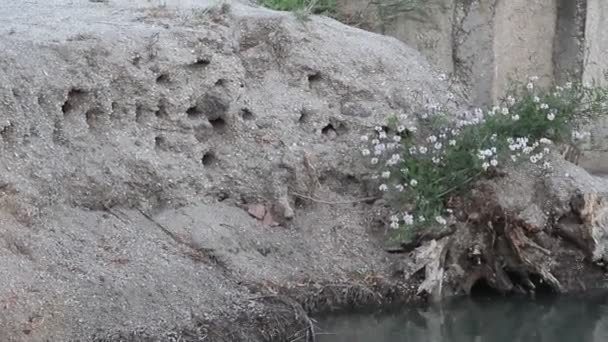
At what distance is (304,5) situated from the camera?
9.45 meters

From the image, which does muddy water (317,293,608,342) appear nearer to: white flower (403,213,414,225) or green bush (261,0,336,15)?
white flower (403,213,414,225)

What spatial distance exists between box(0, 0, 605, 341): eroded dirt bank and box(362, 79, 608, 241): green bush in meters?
0.17

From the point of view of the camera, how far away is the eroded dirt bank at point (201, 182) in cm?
663

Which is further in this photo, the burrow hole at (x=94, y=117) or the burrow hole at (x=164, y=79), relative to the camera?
the burrow hole at (x=164, y=79)

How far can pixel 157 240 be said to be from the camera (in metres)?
7.25

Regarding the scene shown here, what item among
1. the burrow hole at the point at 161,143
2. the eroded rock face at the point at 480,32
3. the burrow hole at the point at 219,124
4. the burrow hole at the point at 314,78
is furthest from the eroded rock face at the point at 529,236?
the burrow hole at the point at 161,143

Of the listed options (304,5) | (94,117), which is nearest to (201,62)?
(94,117)

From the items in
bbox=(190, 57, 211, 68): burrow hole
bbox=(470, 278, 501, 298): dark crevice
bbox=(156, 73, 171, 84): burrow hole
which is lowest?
bbox=(470, 278, 501, 298): dark crevice

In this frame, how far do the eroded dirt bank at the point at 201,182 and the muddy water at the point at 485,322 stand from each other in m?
0.17

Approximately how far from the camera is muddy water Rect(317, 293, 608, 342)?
23.5 feet

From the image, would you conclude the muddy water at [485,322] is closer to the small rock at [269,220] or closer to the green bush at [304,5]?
the small rock at [269,220]

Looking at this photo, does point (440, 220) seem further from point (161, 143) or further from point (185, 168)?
point (161, 143)

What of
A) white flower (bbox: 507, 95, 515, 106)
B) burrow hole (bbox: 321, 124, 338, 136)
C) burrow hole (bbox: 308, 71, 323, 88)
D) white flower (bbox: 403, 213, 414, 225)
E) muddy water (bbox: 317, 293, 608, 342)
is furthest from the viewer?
burrow hole (bbox: 308, 71, 323, 88)

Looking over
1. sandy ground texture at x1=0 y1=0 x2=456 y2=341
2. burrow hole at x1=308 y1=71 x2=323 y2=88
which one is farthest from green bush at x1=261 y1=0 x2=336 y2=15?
burrow hole at x1=308 y1=71 x2=323 y2=88
